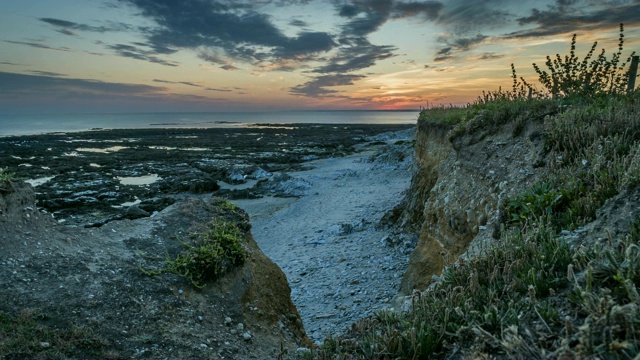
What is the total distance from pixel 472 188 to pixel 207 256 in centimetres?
666

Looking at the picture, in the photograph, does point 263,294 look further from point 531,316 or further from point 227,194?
point 227,194

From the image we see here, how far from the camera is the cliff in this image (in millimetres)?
4672

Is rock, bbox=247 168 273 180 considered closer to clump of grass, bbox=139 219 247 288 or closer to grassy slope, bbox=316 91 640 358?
clump of grass, bbox=139 219 247 288

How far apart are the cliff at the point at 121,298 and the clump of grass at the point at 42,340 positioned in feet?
0.03

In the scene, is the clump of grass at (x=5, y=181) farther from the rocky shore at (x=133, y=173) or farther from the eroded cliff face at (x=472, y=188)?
the rocky shore at (x=133, y=173)

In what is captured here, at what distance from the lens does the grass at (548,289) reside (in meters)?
2.61

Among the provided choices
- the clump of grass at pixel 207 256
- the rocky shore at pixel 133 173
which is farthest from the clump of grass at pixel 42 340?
the rocky shore at pixel 133 173

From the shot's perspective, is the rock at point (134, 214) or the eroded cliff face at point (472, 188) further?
the rock at point (134, 214)

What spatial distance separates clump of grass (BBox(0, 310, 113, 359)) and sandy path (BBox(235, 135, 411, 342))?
393cm

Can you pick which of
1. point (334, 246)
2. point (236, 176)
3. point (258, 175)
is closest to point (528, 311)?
point (334, 246)

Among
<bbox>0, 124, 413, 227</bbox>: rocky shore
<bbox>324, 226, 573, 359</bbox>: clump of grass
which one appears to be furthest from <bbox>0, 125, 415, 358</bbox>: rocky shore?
<bbox>324, 226, 573, 359</bbox>: clump of grass

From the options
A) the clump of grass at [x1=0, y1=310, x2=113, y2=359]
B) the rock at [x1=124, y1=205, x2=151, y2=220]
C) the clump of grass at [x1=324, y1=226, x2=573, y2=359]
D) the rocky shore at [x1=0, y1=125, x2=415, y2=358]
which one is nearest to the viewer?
the clump of grass at [x1=324, y1=226, x2=573, y2=359]

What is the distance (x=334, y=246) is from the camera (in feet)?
53.9

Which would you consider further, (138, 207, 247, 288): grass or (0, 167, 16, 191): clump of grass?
(138, 207, 247, 288): grass
